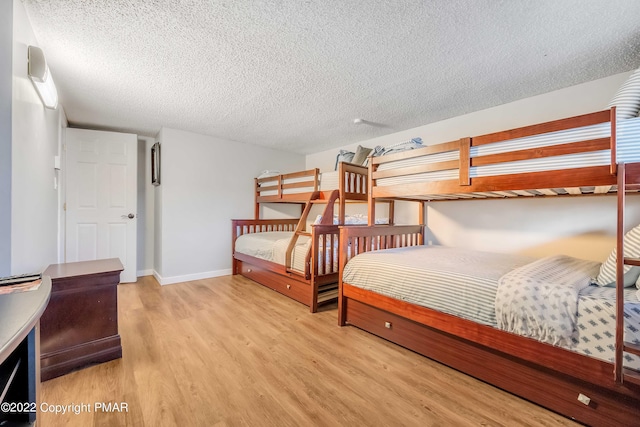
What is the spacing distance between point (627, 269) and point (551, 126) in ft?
2.74

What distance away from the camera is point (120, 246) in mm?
3553

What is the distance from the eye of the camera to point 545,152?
1.55 m

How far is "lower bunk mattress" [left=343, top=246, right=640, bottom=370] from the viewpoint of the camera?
1.16 meters

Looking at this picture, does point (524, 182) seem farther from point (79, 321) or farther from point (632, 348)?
point (79, 321)

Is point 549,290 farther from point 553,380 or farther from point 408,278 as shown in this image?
point 408,278

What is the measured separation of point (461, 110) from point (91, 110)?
409 centimetres

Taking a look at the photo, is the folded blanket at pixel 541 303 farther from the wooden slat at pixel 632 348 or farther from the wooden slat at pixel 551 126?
the wooden slat at pixel 551 126

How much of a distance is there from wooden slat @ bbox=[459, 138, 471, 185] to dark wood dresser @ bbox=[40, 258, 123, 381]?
2.48 meters

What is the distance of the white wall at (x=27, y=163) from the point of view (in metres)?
1.37

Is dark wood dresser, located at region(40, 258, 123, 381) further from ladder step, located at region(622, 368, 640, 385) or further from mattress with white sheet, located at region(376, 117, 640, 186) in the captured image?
ladder step, located at region(622, 368, 640, 385)

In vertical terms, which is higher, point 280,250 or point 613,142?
point 613,142

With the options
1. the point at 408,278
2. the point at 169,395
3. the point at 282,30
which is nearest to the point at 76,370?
the point at 169,395

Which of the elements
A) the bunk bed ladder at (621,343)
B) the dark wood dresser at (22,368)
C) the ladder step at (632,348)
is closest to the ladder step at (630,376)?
the bunk bed ladder at (621,343)

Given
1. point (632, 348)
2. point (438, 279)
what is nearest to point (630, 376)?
point (632, 348)
